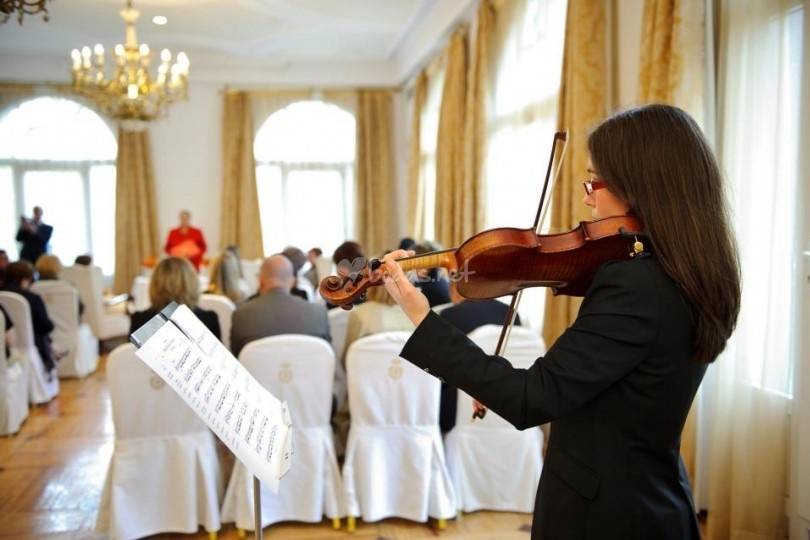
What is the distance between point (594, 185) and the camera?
115cm

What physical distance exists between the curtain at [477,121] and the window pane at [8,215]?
708 centimetres

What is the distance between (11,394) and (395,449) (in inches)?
118

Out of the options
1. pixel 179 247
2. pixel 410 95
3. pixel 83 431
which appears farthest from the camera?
pixel 410 95

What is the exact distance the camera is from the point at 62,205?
9.44 metres

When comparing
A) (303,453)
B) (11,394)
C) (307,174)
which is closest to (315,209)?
(307,174)

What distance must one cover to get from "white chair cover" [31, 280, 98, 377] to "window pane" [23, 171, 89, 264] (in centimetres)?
401

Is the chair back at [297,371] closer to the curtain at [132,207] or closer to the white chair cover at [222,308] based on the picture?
the white chair cover at [222,308]

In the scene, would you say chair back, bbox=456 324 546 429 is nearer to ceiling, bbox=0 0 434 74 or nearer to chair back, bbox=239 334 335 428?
chair back, bbox=239 334 335 428

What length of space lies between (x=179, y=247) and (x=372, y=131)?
3393mm

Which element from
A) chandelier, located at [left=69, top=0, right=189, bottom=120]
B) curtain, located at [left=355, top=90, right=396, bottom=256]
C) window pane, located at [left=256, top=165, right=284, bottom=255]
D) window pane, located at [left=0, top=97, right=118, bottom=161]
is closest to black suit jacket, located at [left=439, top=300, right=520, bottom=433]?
chandelier, located at [left=69, top=0, right=189, bottom=120]

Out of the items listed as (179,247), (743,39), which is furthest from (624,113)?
(179,247)

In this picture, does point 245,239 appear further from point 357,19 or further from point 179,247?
point 357,19

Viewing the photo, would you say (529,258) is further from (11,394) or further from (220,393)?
(11,394)

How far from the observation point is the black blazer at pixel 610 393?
102cm
